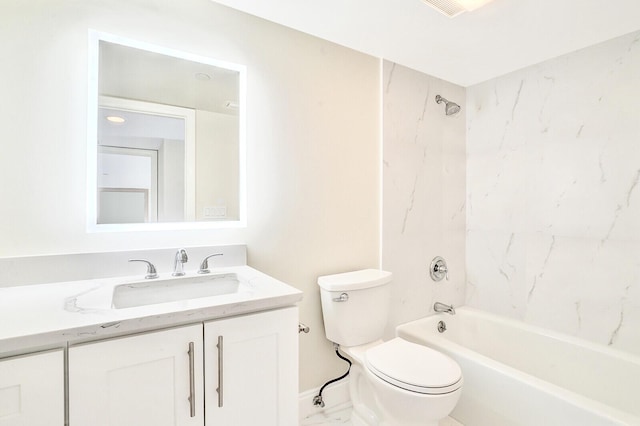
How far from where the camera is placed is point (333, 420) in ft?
5.83

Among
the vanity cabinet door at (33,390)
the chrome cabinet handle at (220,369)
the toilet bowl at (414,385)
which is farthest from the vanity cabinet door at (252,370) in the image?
the toilet bowl at (414,385)

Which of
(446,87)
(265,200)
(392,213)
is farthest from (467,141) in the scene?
(265,200)

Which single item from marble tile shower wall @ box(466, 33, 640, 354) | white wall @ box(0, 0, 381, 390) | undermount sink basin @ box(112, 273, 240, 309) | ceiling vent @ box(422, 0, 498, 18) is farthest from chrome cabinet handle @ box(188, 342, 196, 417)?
marble tile shower wall @ box(466, 33, 640, 354)

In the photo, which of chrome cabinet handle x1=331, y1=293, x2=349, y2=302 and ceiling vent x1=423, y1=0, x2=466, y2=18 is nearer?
ceiling vent x1=423, y1=0, x2=466, y2=18

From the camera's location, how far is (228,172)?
1.61 m

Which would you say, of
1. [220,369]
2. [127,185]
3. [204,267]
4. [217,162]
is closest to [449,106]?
[217,162]

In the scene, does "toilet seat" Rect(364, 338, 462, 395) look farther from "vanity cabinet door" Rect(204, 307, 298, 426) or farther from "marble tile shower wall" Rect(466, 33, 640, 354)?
"marble tile shower wall" Rect(466, 33, 640, 354)

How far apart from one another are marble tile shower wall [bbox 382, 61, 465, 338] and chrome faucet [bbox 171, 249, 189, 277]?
1246 millimetres

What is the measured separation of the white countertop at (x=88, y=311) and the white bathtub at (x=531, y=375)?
3.97ft

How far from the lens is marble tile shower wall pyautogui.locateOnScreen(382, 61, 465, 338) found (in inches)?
83.0

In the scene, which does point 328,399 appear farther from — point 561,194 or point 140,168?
point 561,194

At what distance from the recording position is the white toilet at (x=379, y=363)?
1302 mm

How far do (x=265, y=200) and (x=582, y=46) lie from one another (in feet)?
7.05

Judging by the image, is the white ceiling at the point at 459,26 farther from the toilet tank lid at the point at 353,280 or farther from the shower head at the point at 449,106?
the toilet tank lid at the point at 353,280
